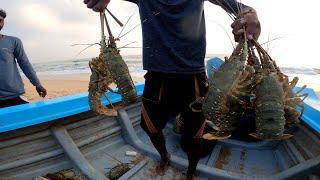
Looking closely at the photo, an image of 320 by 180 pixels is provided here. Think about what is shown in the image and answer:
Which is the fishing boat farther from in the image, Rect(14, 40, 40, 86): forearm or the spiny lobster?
Rect(14, 40, 40, 86): forearm

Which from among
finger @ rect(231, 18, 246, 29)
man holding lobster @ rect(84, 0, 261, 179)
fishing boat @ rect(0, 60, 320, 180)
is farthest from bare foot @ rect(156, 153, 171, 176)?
finger @ rect(231, 18, 246, 29)

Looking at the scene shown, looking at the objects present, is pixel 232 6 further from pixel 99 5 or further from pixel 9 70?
pixel 9 70

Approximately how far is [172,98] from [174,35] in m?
0.74

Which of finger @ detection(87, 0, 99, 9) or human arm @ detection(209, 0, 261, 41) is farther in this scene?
finger @ detection(87, 0, 99, 9)

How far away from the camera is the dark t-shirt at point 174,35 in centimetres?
350

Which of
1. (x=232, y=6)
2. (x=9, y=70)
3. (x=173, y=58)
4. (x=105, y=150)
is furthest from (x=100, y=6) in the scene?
(x=9, y=70)

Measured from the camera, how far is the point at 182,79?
3.75 meters

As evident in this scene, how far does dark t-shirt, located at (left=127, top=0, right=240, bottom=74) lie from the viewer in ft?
11.5

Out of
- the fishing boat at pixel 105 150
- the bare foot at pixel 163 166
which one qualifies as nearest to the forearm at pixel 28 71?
the fishing boat at pixel 105 150

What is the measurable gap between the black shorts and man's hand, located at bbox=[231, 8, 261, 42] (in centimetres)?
113

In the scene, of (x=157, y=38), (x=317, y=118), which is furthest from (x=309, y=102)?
(x=157, y=38)

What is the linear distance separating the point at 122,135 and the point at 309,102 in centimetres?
282

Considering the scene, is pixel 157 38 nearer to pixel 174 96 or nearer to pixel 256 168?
pixel 174 96

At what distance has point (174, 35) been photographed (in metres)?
3.54
